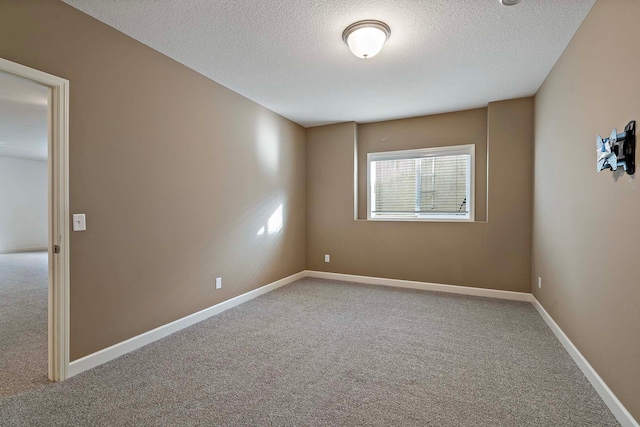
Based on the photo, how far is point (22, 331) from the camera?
2.79 meters

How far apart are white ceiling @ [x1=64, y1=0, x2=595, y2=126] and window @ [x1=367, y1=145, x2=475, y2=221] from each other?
909mm

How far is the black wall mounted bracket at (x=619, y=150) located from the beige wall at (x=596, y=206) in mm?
53

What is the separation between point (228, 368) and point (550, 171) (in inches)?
135

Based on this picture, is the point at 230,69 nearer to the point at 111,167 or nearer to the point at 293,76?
the point at 293,76

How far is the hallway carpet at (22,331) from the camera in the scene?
205 cm

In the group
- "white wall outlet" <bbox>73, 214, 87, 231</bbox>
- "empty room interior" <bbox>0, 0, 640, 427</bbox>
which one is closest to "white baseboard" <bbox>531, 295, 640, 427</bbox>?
"empty room interior" <bbox>0, 0, 640, 427</bbox>

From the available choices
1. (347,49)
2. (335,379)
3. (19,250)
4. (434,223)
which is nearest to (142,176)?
(347,49)

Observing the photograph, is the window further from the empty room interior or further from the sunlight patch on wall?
the sunlight patch on wall

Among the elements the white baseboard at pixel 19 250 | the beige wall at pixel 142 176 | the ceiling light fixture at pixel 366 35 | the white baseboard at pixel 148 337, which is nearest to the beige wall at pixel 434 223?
the beige wall at pixel 142 176

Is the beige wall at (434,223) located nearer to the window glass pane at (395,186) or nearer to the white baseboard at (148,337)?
the window glass pane at (395,186)

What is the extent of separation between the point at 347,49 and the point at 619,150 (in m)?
2.03

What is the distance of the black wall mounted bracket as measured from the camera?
1576 mm

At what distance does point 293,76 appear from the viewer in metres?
3.18

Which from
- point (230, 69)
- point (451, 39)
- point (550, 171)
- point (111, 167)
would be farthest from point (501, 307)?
point (111, 167)
